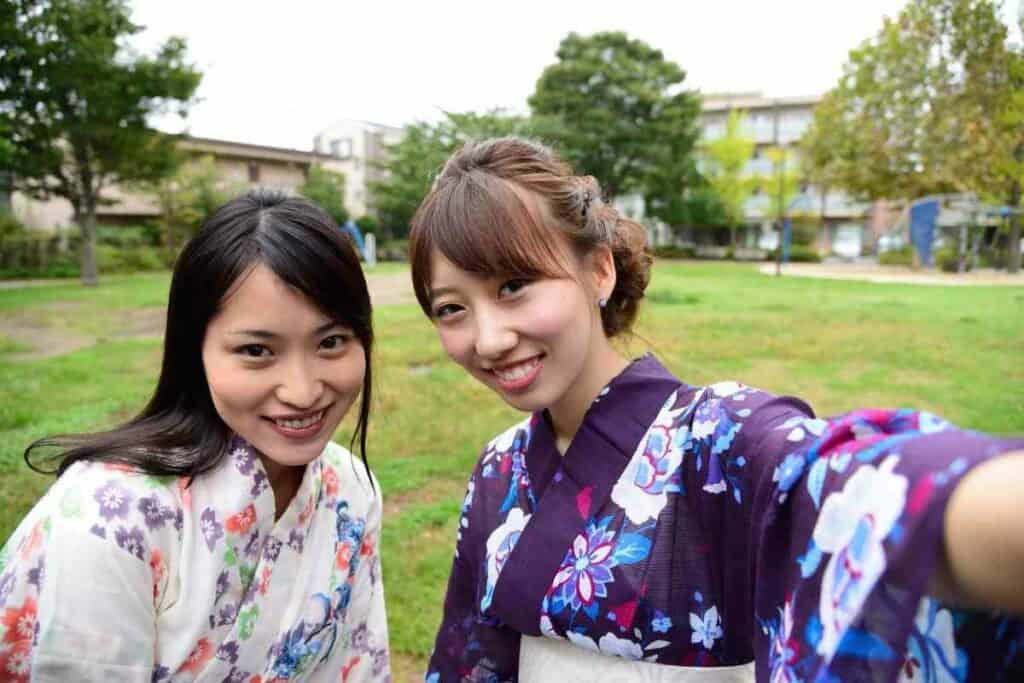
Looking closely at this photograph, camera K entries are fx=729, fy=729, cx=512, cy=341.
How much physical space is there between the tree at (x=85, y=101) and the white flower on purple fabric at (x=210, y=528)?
1469 cm

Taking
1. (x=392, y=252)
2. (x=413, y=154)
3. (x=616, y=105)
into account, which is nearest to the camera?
(x=413, y=154)

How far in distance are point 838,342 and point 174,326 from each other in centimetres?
833

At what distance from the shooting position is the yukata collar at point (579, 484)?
4.26ft

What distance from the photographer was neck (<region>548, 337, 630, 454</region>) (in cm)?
144

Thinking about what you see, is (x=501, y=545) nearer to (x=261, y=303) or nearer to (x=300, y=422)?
(x=300, y=422)

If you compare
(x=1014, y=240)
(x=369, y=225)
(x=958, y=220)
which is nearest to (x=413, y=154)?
(x=369, y=225)

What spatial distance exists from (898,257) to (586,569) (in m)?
29.9

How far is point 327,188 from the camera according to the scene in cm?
2917

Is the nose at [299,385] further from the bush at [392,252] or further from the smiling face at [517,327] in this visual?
the bush at [392,252]

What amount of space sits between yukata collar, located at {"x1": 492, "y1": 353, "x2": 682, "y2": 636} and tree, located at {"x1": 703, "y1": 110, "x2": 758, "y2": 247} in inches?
1324

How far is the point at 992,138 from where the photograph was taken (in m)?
8.82

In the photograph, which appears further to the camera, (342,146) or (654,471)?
(342,146)

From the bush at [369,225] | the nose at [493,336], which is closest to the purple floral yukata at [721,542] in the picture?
the nose at [493,336]

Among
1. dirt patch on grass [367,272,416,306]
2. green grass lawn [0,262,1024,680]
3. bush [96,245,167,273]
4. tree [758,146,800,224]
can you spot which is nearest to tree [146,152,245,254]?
bush [96,245,167,273]
